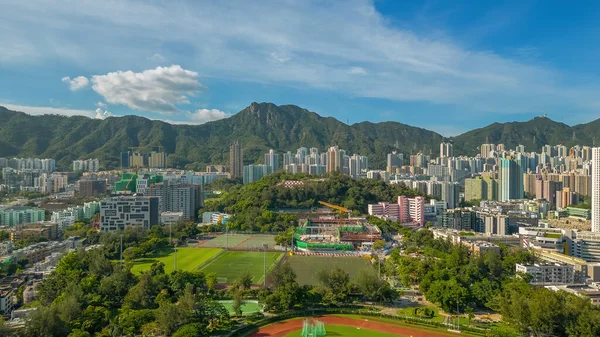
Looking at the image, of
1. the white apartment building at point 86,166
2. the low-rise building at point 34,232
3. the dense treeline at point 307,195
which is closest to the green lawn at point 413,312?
the dense treeline at point 307,195

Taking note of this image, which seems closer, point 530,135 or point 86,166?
point 86,166

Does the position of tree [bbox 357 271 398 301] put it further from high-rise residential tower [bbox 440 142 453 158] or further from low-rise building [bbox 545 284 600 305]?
high-rise residential tower [bbox 440 142 453 158]

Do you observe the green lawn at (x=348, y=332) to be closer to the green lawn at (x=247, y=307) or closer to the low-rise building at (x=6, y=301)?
the green lawn at (x=247, y=307)

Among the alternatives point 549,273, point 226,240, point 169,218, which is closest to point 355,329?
point 549,273

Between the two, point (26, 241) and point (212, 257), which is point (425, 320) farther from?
point (26, 241)

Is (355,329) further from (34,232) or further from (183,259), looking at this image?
(34,232)
